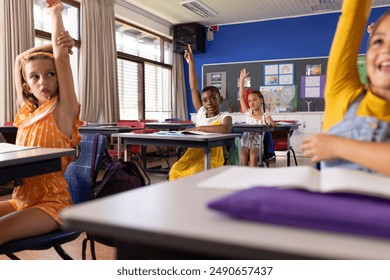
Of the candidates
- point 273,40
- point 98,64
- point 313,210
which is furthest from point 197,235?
point 273,40

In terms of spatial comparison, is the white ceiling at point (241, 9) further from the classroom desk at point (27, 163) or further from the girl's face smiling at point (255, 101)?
the classroom desk at point (27, 163)

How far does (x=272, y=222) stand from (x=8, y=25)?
5.30m

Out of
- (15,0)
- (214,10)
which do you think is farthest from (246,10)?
(15,0)

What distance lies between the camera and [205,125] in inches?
117

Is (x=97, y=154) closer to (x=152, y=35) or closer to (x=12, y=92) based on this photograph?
(x=12, y=92)

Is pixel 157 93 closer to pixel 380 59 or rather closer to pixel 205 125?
pixel 205 125

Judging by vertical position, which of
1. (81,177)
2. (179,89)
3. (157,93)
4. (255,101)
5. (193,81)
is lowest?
(81,177)

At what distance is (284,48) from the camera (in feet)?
26.5

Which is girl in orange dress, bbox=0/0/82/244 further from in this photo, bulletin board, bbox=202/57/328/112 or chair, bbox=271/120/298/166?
bulletin board, bbox=202/57/328/112

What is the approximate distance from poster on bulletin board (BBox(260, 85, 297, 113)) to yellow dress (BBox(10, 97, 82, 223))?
684 centimetres

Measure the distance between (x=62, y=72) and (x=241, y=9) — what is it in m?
6.70

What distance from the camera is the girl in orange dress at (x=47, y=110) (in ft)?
4.55

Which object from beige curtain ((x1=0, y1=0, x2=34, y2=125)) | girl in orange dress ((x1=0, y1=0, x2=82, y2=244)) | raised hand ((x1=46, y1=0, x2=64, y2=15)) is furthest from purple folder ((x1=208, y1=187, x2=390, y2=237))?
beige curtain ((x1=0, y1=0, x2=34, y2=125))

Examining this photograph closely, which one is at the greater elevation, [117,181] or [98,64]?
[98,64]
